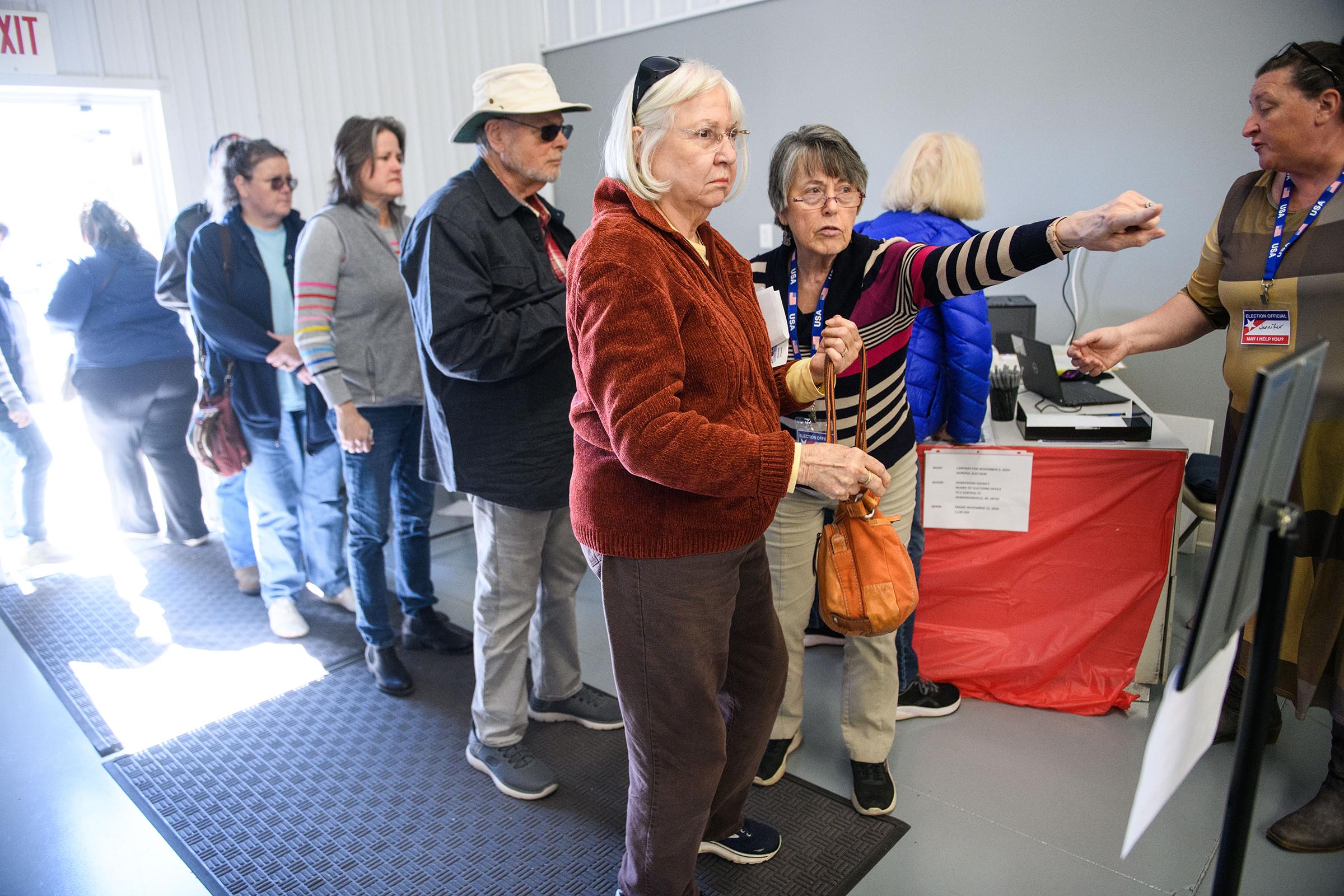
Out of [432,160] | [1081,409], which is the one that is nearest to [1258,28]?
[1081,409]

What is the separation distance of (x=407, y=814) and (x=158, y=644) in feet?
5.06

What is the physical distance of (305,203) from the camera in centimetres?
430

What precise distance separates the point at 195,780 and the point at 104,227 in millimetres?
2473

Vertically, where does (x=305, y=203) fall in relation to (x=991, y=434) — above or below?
above

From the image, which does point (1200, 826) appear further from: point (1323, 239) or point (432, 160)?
point (432, 160)

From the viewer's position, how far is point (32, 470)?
148 inches

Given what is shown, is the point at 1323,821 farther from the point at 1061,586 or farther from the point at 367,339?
the point at 367,339

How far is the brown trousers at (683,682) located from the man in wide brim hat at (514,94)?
3.73ft

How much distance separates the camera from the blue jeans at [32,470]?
3668 mm

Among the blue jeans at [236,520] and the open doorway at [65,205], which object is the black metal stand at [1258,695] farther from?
the open doorway at [65,205]

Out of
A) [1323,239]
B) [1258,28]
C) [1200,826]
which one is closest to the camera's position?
[1323,239]

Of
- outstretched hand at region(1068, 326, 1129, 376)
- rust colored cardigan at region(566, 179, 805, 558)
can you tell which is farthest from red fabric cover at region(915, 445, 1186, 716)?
rust colored cardigan at region(566, 179, 805, 558)

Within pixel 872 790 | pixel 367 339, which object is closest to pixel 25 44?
pixel 367 339

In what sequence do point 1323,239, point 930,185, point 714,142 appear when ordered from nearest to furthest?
point 714,142 → point 1323,239 → point 930,185
